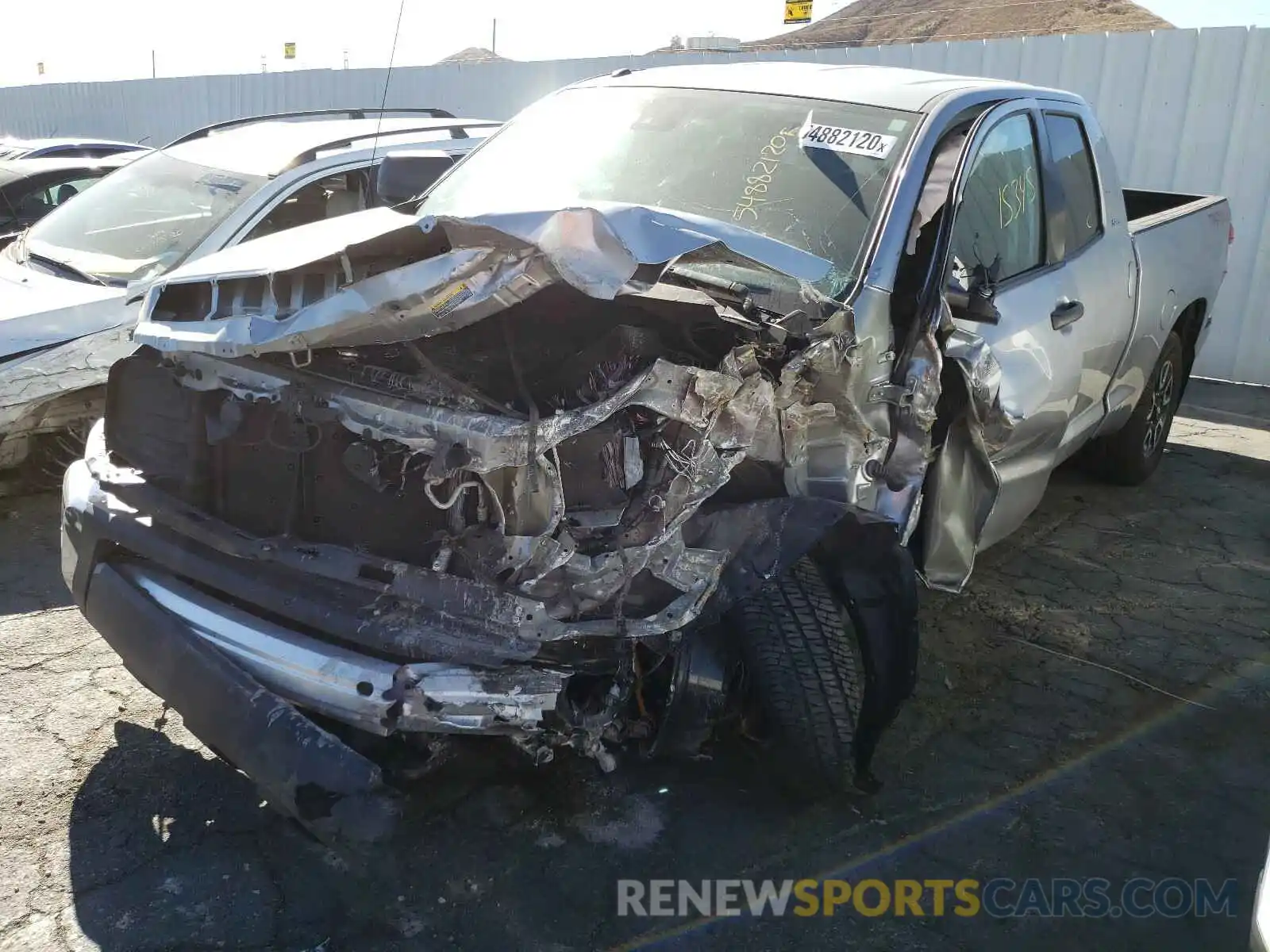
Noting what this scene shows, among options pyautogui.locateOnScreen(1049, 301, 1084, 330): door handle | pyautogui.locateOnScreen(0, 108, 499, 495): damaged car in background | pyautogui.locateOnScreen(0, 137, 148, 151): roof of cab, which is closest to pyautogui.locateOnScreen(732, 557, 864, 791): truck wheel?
pyautogui.locateOnScreen(1049, 301, 1084, 330): door handle

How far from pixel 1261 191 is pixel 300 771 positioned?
8.34 m

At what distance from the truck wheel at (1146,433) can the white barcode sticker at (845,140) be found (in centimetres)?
280

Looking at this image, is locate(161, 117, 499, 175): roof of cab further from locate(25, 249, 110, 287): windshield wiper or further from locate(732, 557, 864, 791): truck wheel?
locate(732, 557, 864, 791): truck wheel

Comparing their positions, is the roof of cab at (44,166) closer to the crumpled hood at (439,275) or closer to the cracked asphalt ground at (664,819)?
the cracked asphalt ground at (664,819)

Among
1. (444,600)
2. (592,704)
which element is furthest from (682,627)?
(444,600)

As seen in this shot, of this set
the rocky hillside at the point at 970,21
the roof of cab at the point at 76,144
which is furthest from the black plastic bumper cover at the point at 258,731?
the rocky hillside at the point at 970,21

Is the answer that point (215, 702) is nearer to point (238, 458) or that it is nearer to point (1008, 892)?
point (238, 458)

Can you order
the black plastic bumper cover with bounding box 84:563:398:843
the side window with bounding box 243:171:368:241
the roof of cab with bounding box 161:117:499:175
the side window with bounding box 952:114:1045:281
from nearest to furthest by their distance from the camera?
1. the black plastic bumper cover with bounding box 84:563:398:843
2. the side window with bounding box 952:114:1045:281
3. the side window with bounding box 243:171:368:241
4. the roof of cab with bounding box 161:117:499:175

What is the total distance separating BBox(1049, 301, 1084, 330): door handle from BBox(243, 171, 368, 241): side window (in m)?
3.23

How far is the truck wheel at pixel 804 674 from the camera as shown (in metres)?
2.79

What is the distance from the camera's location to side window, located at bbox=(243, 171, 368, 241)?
16.1 feet

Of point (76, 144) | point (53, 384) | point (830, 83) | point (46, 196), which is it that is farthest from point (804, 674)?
point (76, 144)

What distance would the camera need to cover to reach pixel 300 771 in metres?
2.33

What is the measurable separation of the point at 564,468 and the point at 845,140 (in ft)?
5.24
